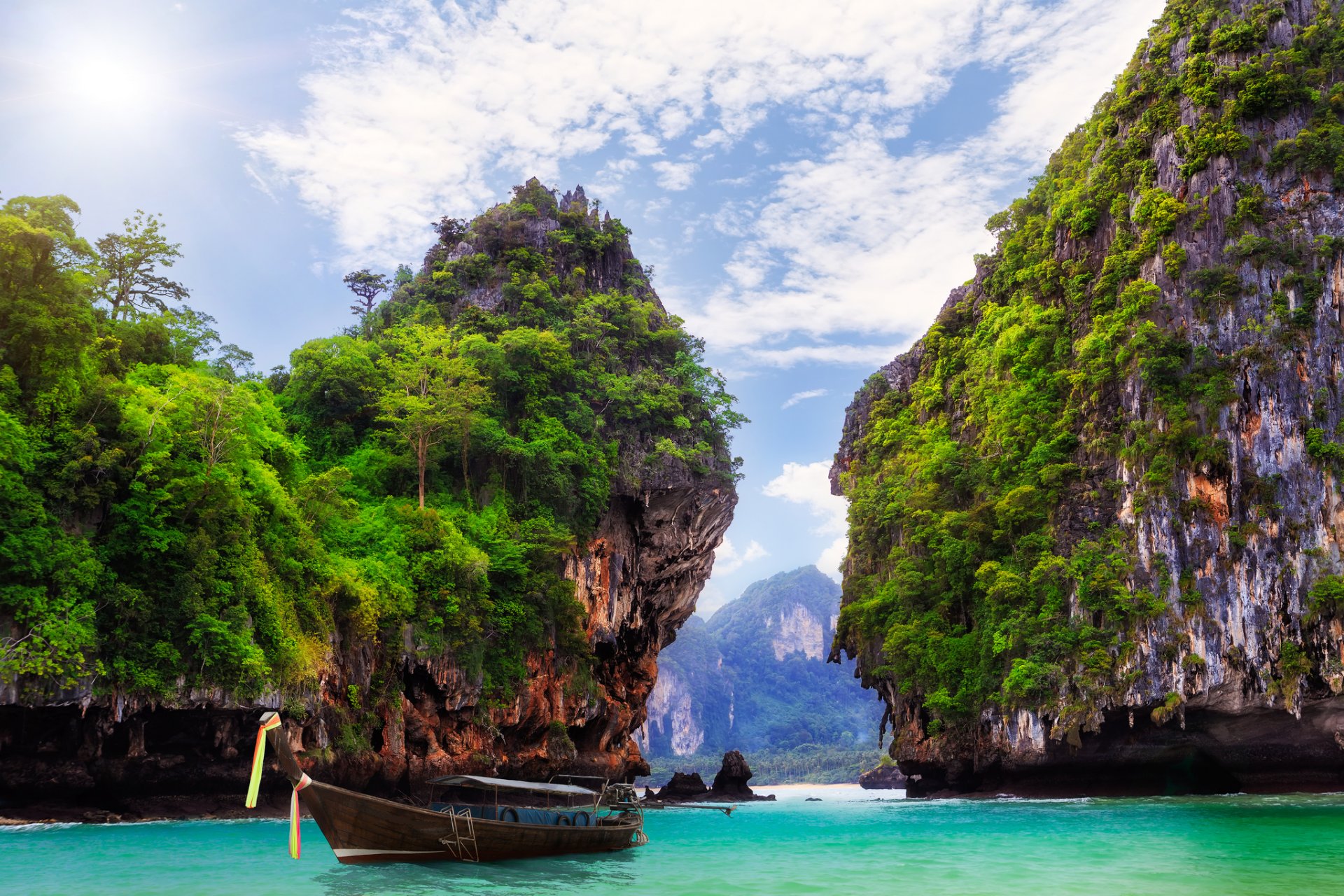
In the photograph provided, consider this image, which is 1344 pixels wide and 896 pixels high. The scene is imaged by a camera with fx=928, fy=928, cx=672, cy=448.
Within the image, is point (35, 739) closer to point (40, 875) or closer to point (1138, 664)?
point (40, 875)

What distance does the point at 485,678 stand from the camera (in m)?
30.2

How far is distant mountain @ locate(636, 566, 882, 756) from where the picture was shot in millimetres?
159625

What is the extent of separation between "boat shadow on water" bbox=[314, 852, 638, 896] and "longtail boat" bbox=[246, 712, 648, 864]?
0.77 feet

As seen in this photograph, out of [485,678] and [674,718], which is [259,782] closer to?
[485,678]

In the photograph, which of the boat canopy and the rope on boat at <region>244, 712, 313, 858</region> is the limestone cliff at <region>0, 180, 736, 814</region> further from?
the rope on boat at <region>244, 712, 313, 858</region>

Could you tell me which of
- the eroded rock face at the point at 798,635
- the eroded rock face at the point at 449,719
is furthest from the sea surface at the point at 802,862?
the eroded rock face at the point at 798,635

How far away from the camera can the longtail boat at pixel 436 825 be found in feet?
42.2

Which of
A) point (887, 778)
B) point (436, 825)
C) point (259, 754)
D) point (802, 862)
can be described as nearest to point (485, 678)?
point (802, 862)

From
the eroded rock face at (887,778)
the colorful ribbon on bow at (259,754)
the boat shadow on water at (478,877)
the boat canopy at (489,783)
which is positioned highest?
the colorful ribbon on bow at (259,754)

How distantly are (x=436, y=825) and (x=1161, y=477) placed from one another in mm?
25194

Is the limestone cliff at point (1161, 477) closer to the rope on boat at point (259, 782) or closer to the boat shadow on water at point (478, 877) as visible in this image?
the boat shadow on water at point (478, 877)

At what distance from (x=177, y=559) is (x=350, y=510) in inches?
302

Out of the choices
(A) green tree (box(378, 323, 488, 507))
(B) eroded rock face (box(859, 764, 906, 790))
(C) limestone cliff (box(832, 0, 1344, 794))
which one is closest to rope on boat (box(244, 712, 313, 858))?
(A) green tree (box(378, 323, 488, 507))

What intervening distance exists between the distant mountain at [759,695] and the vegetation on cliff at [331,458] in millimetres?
114623
